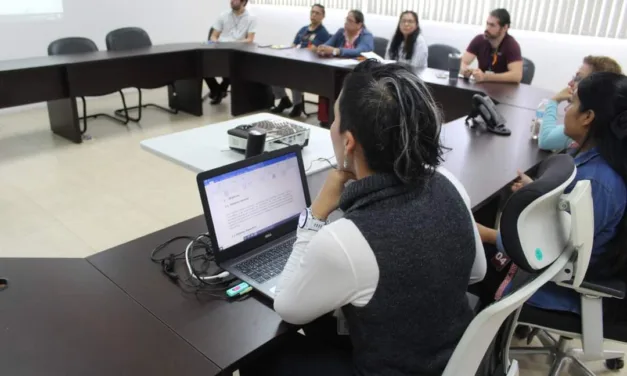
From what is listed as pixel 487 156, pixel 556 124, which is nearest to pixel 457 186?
pixel 487 156

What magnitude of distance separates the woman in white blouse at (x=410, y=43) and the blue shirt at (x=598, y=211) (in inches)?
119

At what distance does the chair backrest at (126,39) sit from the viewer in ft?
16.1

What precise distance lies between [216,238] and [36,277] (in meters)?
0.46

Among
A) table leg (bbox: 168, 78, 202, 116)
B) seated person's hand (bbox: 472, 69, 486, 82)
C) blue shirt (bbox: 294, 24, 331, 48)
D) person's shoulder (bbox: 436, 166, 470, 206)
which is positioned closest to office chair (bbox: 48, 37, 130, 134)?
table leg (bbox: 168, 78, 202, 116)

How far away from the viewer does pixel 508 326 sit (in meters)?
1.54

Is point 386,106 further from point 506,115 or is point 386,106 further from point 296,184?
point 506,115

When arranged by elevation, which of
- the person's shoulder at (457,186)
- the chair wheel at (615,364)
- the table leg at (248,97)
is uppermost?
the person's shoulder at (457,186)

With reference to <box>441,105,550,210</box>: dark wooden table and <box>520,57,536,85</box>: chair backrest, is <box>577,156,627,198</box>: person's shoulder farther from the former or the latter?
<box>520,57,536,85</box>: chair backrest

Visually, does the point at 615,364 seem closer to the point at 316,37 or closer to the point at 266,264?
the point at 266,264

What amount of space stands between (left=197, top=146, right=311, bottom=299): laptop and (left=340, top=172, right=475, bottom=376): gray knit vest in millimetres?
317

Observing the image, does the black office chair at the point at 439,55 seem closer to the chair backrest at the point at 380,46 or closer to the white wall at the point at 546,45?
the chair backrest at the point at 380,46

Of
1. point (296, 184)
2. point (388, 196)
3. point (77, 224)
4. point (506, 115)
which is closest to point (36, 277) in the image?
point (296, 184)

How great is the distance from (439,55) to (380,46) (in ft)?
2.21

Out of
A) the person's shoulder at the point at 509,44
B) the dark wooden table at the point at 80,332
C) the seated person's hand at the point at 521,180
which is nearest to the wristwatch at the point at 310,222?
the dark wooden table at the point at 80,332
